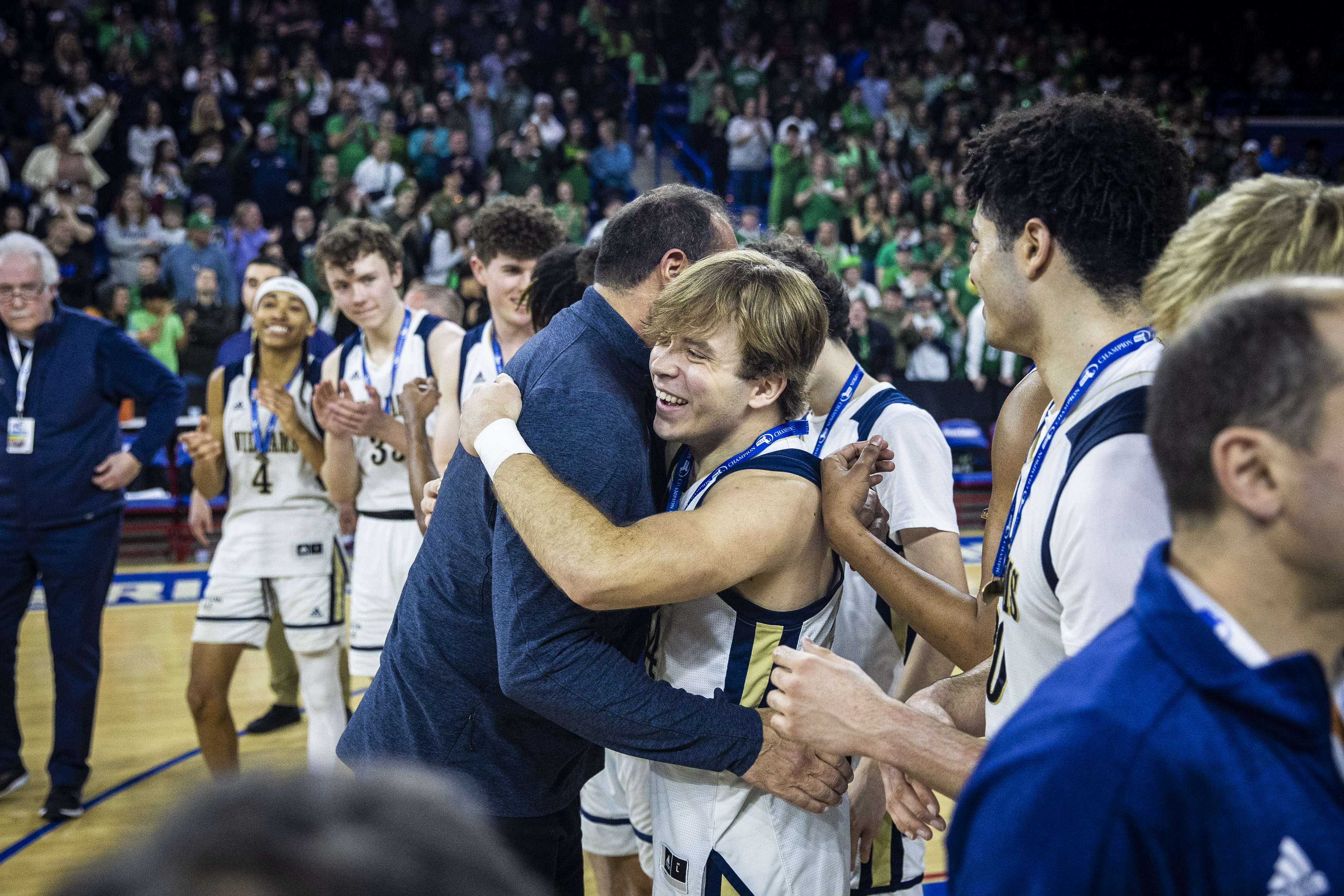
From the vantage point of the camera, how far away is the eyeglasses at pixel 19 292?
461 centimetres

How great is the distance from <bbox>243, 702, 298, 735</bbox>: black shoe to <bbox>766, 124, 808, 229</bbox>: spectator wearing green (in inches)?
425

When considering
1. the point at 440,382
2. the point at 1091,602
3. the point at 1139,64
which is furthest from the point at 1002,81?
the point at 1091,602

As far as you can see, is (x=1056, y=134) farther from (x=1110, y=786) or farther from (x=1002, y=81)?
(x=1002, y=81)

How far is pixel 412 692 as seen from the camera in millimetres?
2328

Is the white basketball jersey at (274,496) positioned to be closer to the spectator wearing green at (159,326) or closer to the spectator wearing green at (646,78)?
the spectator wearing green at (159,326)

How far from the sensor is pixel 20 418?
4703 mm

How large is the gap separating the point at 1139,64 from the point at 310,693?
17.6 m

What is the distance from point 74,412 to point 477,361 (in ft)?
6.18

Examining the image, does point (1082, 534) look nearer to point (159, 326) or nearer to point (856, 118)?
point (159, 326)

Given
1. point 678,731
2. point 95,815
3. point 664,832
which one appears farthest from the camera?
point 95,815

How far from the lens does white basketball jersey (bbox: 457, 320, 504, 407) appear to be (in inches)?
174

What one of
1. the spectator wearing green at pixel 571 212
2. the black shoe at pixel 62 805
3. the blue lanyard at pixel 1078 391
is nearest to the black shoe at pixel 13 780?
the black shoe at pixel 62 805


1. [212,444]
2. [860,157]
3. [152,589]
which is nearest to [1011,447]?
[212,444]

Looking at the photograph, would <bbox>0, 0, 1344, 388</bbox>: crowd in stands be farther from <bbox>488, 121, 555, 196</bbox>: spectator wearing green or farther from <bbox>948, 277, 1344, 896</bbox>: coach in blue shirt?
<bbox>948, 277, 1344, 896</bbox>: coach in blue shirt
